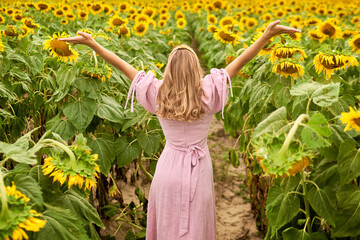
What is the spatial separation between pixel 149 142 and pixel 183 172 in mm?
687

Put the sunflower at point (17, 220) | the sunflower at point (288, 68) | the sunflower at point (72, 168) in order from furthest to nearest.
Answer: the sunflower at point (288, 68)
the sunflower at point (72, 168)
the sunflower at point (17, 220)

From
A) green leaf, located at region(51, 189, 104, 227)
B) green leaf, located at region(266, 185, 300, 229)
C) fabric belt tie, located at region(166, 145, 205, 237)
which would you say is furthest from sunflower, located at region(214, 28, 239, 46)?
green leaf, located at region(51, 189, 104, 227)

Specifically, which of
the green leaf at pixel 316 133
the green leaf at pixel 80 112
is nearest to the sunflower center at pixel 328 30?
the green leaf at pixel 80 112

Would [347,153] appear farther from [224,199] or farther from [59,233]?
[224,199]

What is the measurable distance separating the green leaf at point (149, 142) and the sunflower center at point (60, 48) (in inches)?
30.4

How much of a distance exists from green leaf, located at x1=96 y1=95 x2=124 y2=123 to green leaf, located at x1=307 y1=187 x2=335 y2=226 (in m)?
1.34

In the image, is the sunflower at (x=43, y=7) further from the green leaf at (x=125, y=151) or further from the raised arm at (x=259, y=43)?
the raised arm at (x=259, y=43)

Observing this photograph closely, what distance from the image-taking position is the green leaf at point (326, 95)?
160 cm

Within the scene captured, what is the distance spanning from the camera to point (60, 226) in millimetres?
1363

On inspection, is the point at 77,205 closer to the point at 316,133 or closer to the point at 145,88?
the point at 145,88

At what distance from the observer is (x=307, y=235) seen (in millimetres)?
1723

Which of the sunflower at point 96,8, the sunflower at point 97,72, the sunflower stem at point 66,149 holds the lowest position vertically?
the sunflower stem at point 66,149

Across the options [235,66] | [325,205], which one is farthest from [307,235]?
[235,66]

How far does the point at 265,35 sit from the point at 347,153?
77cm
